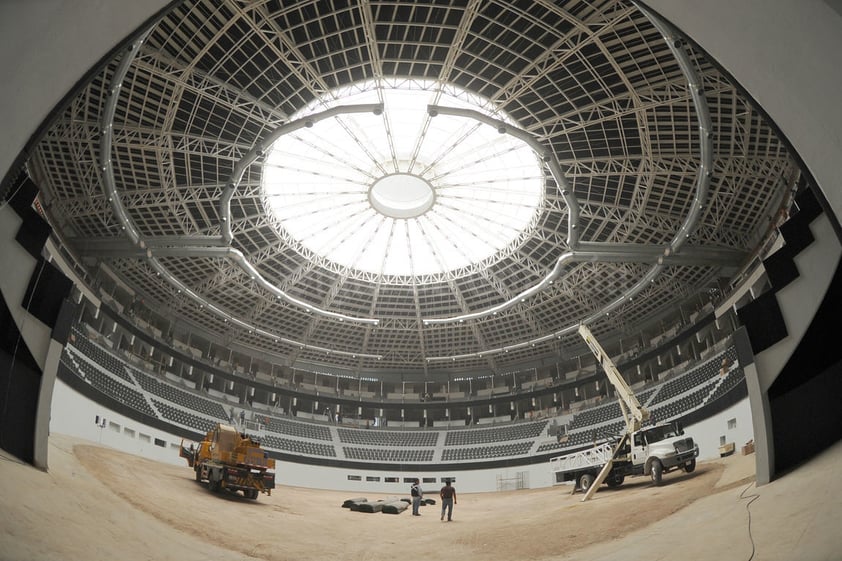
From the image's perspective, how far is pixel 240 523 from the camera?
19406mm

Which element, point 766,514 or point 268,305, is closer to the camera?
point 766,514

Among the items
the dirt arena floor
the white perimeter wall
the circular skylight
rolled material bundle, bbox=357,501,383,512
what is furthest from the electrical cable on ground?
the circular skylight

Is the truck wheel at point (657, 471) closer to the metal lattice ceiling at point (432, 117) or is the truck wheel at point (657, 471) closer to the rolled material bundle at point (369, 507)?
the rolled material bundle at point (369, 507)

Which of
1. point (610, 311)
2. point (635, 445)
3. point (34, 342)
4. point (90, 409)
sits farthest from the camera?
point (610, 311)

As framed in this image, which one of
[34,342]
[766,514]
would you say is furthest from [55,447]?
[766,514]

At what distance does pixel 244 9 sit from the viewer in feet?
76.9

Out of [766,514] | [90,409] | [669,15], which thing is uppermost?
[669,15]

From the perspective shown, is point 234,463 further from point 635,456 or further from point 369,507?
point 635,456

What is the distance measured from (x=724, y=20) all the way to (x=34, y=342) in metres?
18.0

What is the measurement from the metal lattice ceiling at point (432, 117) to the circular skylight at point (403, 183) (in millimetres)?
1328

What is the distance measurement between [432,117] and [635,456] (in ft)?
69.3

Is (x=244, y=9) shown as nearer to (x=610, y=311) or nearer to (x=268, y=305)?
(x=268, y=305)

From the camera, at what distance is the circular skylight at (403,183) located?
32.4 m

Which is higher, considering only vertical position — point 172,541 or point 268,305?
point 268,305
